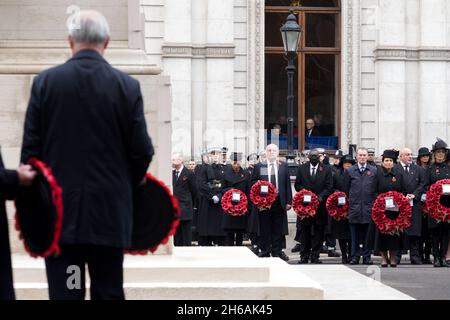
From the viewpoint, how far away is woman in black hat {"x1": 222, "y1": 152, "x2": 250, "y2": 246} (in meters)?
23.8

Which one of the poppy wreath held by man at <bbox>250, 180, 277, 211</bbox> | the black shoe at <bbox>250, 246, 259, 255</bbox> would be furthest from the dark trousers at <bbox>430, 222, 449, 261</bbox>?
the black shoe at <bbox>250, 246, 259, 255</bbox>

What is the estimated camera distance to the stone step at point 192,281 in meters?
11.1

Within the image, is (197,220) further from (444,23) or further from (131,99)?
(131,99)

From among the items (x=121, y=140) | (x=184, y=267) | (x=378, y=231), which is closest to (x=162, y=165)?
(x=184, y=267)

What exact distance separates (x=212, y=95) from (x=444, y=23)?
19.3 ft

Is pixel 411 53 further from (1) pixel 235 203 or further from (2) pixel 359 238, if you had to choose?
(2) pixel 359 238

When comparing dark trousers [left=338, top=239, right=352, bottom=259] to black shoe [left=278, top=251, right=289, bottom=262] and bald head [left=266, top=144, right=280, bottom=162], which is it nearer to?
black shoe [left=278, top=251, right=289, bottom=262]

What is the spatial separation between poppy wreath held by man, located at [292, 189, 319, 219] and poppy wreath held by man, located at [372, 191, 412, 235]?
1.51 m

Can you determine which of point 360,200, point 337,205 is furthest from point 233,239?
point 360,200

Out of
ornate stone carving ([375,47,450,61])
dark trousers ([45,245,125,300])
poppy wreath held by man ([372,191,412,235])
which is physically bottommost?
poppy wreath held by man ([372,191,412,235])

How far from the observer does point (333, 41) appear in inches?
1293

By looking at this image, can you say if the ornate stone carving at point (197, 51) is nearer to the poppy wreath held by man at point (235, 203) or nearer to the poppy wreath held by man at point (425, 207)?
the poppy wreath held by man at point (235, 203)

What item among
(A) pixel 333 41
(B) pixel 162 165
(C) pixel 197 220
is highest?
(A) pixel 333 41

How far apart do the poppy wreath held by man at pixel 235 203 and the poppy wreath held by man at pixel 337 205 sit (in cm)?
172
